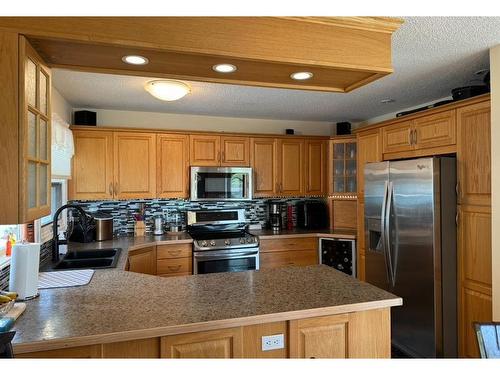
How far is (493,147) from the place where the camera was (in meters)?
2.05

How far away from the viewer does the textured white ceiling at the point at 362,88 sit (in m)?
1.87

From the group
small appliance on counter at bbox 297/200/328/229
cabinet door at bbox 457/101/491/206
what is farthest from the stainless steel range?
cabinet door at bbox 457/101/491/206

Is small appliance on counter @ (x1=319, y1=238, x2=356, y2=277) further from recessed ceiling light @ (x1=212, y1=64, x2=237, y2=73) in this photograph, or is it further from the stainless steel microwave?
recessed ceiling light @ (x1=212, y1=64, x2=237, y2=73)

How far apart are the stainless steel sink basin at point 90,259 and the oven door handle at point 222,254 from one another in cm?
85

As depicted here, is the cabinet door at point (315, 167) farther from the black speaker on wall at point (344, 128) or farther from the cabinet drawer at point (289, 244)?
the cabinet drawer at point (289, 244)

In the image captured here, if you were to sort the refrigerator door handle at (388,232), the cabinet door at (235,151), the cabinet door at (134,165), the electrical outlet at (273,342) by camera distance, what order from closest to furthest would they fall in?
1. the electrical outlet at (273,342)
2. the refrigerator door handle at (388,232)
3. the cabinet door at (134,165)
4. the cabinet door at (235,151)

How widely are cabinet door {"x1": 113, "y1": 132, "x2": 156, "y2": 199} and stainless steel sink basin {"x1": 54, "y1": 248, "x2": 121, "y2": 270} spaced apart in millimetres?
826

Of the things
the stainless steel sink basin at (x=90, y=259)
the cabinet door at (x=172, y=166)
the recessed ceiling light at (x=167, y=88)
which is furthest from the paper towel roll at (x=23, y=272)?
the cabinet door at (x=172, y=166)

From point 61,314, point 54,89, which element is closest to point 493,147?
point 61,314

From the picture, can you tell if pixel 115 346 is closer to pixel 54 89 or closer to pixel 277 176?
pixel 54 89

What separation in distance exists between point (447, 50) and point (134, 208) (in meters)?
3.37

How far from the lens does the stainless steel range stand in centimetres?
349

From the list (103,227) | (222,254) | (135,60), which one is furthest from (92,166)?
(135,60)

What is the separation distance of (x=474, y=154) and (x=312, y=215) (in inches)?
84.1
